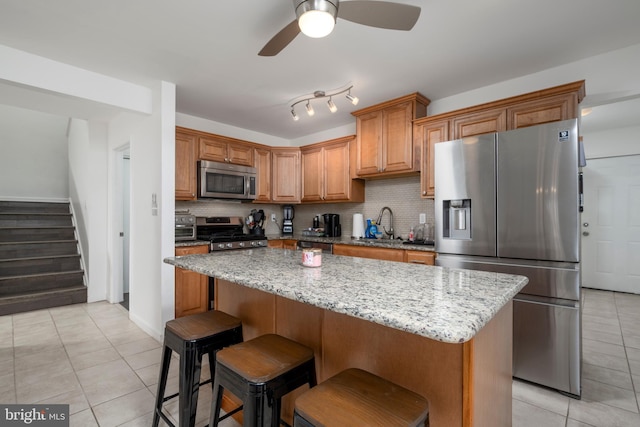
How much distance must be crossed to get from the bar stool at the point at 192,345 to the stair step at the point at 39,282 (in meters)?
3.57

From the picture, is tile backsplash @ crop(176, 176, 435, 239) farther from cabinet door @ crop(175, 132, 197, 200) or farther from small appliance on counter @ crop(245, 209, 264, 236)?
cabinet door @ crop(175, 132, 197, 200)

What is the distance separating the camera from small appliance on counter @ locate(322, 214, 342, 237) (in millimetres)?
4266

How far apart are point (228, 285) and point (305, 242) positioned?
7.09ft

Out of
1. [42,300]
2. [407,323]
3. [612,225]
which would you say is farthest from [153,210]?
[612,225]

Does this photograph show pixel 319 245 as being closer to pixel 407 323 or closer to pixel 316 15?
pixel 316 15

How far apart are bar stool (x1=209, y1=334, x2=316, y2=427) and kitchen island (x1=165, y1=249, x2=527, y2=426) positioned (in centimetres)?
18

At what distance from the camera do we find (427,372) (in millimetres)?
1044

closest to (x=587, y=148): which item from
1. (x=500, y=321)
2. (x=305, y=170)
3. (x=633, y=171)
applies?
(x=633, y=171)

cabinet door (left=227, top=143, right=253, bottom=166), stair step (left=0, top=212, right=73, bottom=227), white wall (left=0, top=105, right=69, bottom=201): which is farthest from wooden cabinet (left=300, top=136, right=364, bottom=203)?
white wall (left=0, top=105, right=69, bottom=201)

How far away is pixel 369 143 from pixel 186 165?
215 cm

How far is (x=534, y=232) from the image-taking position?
216cm

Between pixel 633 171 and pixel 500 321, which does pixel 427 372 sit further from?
pixel 633 171

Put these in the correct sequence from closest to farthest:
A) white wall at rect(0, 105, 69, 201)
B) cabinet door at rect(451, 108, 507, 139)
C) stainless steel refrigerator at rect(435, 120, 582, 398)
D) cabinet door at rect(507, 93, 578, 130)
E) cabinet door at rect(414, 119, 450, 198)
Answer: stainless steel refrigerator at rect(435, 120, 582, 398), cabinet door at rect(507, 93, 578, 130), cabinet door at rect(451, 108, 507, 139), cabinet door at rect(414, 119, 450, 198), white wall at rect(0, 105, 69, 201)

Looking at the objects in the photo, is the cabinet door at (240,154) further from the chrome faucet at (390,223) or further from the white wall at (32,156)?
the white wall at (32,156)
